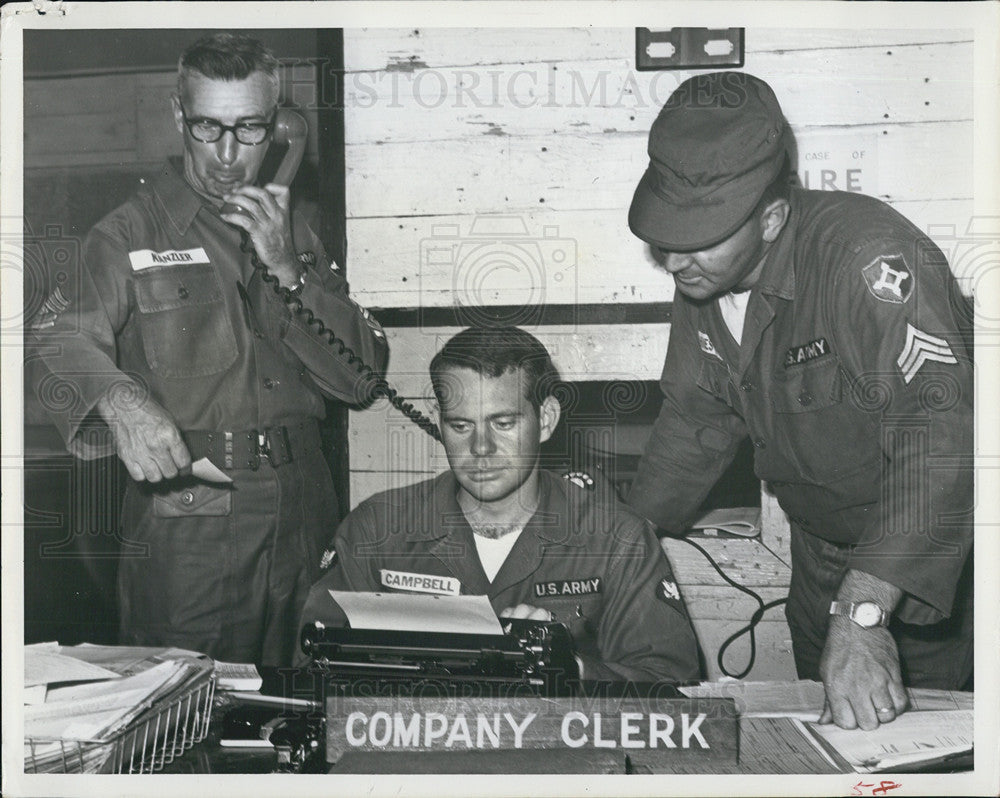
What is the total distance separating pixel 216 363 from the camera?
7.96 ft

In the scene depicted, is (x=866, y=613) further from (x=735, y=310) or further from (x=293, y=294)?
(x=293, y=294)

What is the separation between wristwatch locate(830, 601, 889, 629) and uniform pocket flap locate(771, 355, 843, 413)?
18.0 inches

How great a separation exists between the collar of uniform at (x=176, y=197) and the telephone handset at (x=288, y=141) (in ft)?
0.24

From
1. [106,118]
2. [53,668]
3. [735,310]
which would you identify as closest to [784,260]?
[735,310]

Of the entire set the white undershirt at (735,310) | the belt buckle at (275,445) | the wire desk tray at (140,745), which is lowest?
the wire desk tray at (140,745)

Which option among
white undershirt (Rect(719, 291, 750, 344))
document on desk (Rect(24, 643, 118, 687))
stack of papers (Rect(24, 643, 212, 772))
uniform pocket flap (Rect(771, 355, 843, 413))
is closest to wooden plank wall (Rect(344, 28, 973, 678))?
white undershirt (Rect(719, 291, 750, 344))

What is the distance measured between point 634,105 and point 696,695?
4.58 feet

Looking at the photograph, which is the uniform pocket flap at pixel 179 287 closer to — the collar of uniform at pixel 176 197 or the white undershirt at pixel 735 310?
the collar of uniform at pixel 176 197

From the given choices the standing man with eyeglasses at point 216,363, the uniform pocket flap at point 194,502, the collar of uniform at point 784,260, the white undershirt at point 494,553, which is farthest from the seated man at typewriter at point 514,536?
the collar of uniform at point 784,260

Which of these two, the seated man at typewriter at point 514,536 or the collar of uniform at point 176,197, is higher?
the collar of uniform at point 176,197

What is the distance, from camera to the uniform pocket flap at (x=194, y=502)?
8.01 feet

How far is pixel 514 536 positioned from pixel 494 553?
6 centimetres

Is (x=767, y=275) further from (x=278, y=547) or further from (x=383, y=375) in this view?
(x=278, y=547)

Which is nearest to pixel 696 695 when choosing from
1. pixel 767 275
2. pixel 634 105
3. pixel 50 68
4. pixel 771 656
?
pixel 771 656
